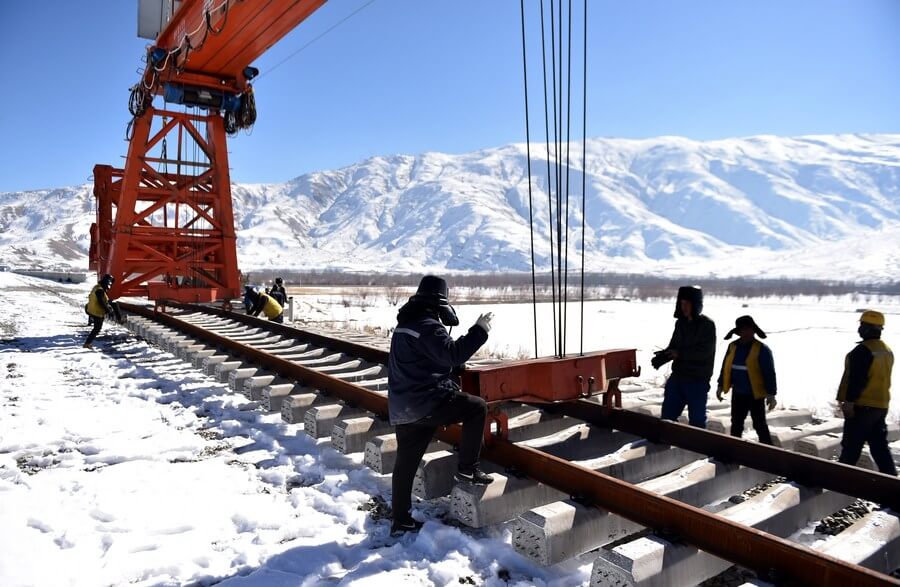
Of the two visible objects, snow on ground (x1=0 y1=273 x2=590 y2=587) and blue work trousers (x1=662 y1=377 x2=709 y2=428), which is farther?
blue work trousers (x1=662 y1=377 x2=709 y2=428)

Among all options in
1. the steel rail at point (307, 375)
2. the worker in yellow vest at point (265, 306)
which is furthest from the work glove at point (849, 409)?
the worker in yellow vest at point (265, 306)

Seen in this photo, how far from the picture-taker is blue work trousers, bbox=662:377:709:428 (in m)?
5.11

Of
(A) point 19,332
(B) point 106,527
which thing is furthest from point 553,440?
(A) point 19,332

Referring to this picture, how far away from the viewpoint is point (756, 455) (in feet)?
12.8

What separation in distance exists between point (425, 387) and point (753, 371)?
311 cm

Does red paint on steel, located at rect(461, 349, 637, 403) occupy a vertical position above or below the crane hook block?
below

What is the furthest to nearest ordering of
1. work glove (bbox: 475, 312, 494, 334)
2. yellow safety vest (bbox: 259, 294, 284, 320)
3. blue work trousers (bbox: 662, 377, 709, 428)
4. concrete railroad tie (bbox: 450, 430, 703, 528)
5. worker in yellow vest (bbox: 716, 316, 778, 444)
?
A: yellow safety vest (bbox: 259, 294, 284, 320) < blue work trousers (bbox: 662, 377, 709, 428) < worker in yellow vest (bbox: 716, 316, 778, 444) < work glove (bbox: 475, 312, 494, 334) < concrete railroad tie (bbox: 450, 430, 703, 528)

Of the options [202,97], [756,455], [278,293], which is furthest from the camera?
[278,293]

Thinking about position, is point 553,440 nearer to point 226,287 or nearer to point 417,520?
point 417,520

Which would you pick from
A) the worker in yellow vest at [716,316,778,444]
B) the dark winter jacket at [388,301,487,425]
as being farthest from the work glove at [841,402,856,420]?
the dark winter jacket at [388,301,487,425]

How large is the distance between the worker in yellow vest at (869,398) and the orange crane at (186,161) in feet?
33.0

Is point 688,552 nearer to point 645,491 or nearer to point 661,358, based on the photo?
point 645,491

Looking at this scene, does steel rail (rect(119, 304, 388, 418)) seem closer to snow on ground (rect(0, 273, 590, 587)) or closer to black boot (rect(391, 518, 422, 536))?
snow on ground (rect(0, 273, 590, 587))

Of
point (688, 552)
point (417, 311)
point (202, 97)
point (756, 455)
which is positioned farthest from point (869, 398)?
point (202, 97)
